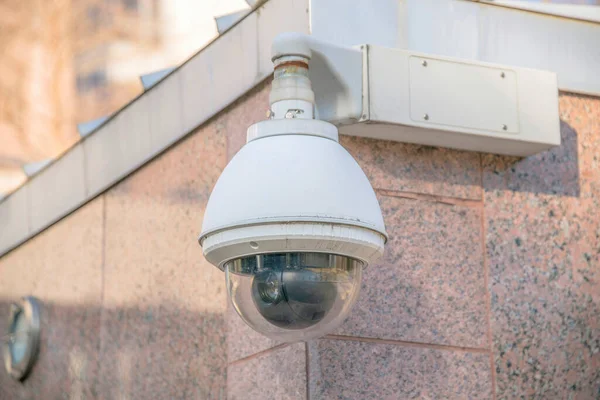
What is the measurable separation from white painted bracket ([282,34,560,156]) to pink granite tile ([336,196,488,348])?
26cm

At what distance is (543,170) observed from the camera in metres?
4.96

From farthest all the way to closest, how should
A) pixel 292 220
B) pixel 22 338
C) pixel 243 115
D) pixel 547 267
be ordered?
pixel 22 338, pixel 243 115, pixel 547 267, pixel 292 220

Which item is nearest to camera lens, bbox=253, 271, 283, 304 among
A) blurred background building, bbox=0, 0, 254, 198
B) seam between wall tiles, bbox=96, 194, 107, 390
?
blurred background building, bbox=0, 0, 254, 198

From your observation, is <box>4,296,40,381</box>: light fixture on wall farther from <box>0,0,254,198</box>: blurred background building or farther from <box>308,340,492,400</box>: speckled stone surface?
<box>308,340,492,400</box>: speckled stone surface

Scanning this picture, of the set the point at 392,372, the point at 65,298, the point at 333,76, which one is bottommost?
the point at 392,372

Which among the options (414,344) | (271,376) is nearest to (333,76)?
(414,344)

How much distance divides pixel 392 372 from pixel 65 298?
9.43 feet

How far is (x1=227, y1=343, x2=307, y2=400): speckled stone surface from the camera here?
439 centimetres

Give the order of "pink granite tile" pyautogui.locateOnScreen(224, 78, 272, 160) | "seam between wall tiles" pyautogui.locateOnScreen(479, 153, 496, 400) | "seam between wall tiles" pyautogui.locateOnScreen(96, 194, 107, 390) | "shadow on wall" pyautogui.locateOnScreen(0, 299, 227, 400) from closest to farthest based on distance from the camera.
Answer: "seam between wall tiles" pyautogui.locateOnScreen(479, 153, 496, 400)
"pink granite tile" pyautogui.locateOnScreen(224, 78, 272, 160)
"shadow on wall" pyautogui.locateOnScreen(0, 299, 227, 400)
"seam between wall tiles" pyautogui.locateOnScreen(96, 194, 107, 390)

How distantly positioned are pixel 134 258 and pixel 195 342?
2.75 feet

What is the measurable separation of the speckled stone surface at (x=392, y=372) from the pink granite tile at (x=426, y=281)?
0.05 metres

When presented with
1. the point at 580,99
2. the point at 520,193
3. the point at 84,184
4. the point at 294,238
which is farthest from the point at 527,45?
the point at 84,184

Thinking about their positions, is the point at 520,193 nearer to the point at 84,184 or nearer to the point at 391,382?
the point at 391,382

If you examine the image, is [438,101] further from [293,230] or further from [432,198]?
[293,230]
